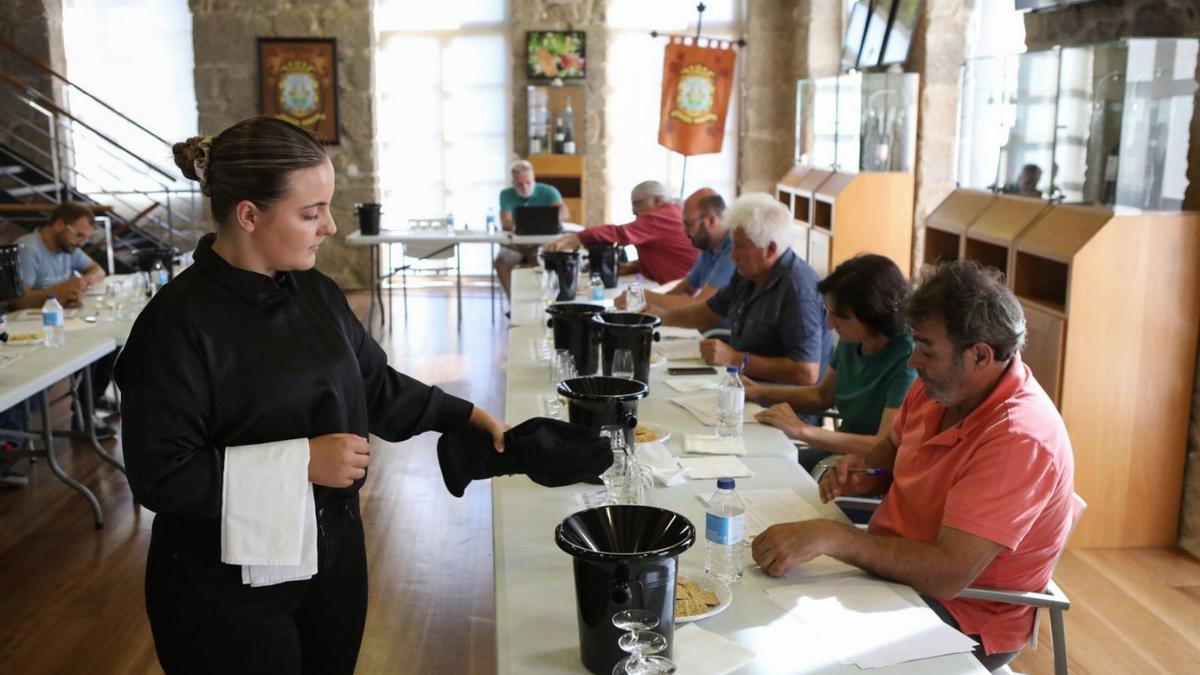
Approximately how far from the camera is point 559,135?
34.6 feet

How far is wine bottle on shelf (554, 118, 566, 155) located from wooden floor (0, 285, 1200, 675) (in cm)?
561

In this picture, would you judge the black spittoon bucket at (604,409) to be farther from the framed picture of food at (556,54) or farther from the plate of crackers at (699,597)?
the framed picture of food at (556,54)

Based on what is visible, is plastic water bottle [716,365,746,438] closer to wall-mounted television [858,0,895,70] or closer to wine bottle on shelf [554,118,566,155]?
wall-mounted television [858,0,895,70]

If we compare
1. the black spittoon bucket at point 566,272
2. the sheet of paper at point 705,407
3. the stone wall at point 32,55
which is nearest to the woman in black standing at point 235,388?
the sheet of paper at point 705,407

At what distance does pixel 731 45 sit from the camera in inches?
387

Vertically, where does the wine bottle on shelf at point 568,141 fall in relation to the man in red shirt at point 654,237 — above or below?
above

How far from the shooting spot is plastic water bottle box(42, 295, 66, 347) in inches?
177

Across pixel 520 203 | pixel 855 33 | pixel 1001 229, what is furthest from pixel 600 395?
pixel 520 203

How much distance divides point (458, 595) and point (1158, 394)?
271cm

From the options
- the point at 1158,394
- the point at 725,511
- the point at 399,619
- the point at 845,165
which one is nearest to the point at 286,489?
the point at 725,511

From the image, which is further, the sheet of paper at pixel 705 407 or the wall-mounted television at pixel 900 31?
the wall-mounted television at pixel 900 31

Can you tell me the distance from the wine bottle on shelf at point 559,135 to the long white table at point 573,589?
7671mm

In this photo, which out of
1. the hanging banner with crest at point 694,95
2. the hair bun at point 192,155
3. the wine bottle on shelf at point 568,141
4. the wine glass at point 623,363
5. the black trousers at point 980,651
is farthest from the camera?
the wine bottle on shelf at point 568,141

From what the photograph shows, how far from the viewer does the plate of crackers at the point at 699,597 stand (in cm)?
189
